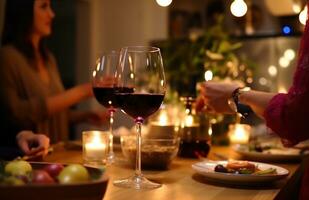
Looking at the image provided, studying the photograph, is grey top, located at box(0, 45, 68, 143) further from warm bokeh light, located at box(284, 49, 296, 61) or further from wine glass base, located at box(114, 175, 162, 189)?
warm bokeh light, located at box(284, 49, 296, 61)

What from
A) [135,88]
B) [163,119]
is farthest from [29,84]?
[135,88]

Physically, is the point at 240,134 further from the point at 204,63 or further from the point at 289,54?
the point at 289,54

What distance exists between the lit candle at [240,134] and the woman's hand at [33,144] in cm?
75

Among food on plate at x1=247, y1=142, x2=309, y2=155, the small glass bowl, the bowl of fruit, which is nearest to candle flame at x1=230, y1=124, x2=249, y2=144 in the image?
food on plate at x1=247, y1=142, x2=309, y2=155

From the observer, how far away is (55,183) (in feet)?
2.52

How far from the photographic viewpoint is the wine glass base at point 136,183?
1105 millimetres

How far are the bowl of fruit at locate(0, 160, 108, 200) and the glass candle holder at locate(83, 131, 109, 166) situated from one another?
0.52m

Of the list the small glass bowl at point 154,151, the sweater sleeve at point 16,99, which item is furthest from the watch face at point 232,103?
the sweater sleeve at point 16,99

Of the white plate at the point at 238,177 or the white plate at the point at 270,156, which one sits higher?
the white plate at the point at 238,177

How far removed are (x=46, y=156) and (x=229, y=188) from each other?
2.10 ft

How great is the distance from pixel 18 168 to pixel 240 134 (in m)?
1.17

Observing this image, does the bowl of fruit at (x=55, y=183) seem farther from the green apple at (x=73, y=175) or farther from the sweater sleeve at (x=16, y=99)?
the sweater sleeve at (x=16, y=99)

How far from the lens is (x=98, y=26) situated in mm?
4039

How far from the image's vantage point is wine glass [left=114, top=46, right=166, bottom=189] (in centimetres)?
113
